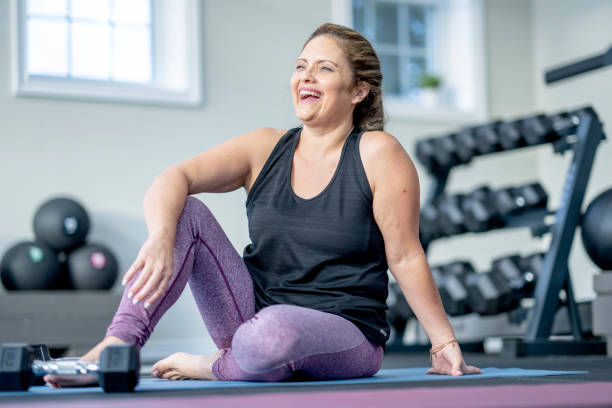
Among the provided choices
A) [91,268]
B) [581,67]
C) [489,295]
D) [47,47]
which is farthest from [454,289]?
[47,47]

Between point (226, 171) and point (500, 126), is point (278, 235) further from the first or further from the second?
point (500, 126)

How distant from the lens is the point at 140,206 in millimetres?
4352

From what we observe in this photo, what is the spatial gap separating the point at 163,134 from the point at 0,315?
1.36 metres

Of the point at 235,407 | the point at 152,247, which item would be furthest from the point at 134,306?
the point at 235,407

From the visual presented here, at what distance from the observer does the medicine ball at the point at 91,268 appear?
375 cm

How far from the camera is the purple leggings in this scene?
148 centimetres

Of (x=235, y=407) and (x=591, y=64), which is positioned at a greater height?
(x=591, y=64)

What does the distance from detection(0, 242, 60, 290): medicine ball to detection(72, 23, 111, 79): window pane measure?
115 cm

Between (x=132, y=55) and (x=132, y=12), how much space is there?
247 mm

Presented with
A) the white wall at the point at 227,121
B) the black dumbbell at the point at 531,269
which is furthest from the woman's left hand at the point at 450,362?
the white wall at the point at 227,121

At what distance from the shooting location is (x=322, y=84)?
5.73 feet

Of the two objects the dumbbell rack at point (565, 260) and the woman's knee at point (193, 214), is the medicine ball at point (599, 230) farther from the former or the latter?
the woman's knee at point (193, 214)

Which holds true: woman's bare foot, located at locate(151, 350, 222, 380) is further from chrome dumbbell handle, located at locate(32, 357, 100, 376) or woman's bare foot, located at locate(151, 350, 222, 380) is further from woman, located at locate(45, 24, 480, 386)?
chrome dumbbell handle, located at locate(32, 357, 100, 376)

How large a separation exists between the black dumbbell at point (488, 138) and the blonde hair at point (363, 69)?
76.6 inches
